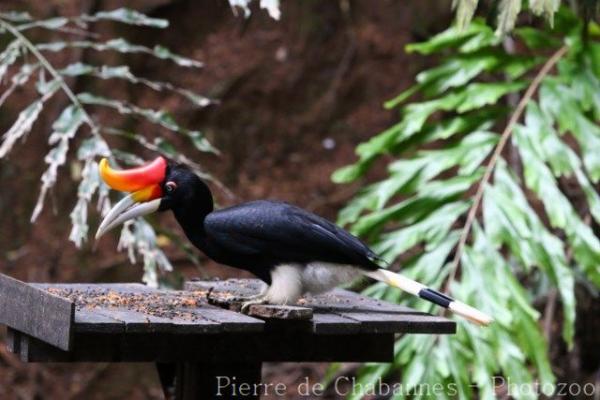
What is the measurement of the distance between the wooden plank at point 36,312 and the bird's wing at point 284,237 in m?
0.50

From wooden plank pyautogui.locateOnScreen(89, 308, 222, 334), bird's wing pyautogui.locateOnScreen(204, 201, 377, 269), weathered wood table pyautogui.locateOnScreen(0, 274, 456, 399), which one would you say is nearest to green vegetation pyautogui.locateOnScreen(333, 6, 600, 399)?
weathered wood table pyautogui.locateOnScreen(0, 274, 456, 399)

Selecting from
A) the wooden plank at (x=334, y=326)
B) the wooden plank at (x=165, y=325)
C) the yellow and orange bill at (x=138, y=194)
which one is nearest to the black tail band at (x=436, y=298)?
the wooden plank at (x=334, y=326)

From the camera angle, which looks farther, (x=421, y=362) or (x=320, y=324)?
(x=421, y=362)

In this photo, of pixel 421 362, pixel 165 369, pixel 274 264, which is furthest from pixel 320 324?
pixel 421 362

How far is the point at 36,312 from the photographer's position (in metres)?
2.59

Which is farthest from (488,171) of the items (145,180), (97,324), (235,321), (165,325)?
(97,324)

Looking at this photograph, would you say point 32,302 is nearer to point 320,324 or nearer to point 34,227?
point 320,324

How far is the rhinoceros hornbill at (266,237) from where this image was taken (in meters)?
2.87

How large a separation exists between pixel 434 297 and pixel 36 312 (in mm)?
952

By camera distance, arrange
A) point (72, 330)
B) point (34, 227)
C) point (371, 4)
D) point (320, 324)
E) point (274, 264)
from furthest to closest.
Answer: point (371, 4)
point (34, 227)
point (274, 264)
point (320, 324)
point (72, 330)

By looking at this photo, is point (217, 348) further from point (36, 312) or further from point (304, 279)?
point (36, 312)

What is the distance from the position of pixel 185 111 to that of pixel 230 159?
1.16 ft

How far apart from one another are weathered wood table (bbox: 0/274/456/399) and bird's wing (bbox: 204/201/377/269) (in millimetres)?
133

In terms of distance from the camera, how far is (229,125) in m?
6.29
